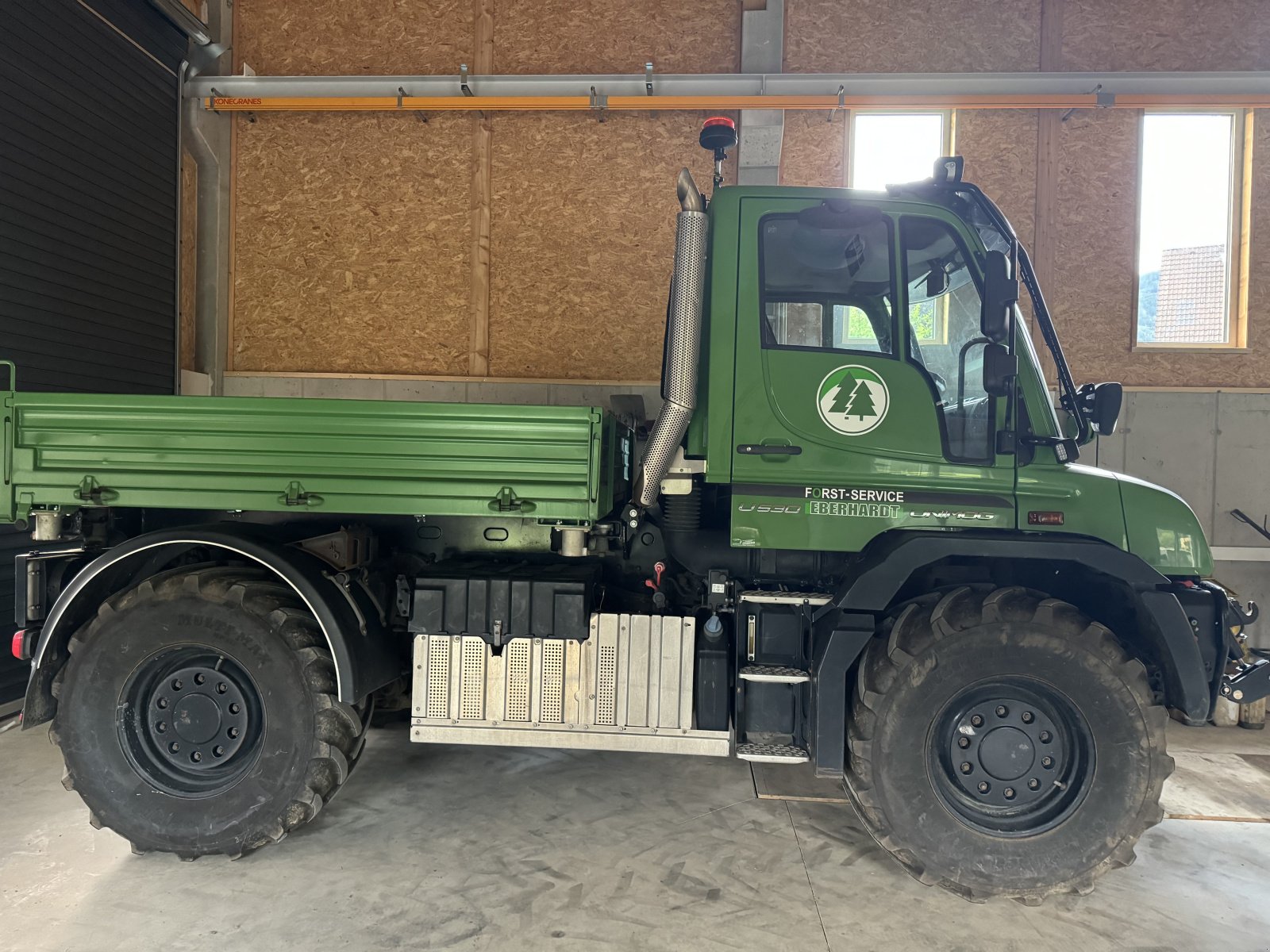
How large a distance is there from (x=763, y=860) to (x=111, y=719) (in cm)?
323

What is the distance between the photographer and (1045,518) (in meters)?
3.14

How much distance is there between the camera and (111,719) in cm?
326

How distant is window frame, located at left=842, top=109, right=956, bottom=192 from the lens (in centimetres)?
613

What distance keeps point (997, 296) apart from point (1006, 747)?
201 centimetres

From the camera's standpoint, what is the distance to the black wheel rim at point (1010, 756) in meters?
3.06

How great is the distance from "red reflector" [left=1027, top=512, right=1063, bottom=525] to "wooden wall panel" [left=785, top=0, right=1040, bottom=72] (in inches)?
191

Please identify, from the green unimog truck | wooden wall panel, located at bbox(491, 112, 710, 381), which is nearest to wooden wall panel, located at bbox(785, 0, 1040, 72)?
wooden wall panel, located at bbox(491, 112, 710, 381)

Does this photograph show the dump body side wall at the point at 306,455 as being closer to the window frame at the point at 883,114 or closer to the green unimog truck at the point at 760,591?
the green unimog truck at the point at 760,591

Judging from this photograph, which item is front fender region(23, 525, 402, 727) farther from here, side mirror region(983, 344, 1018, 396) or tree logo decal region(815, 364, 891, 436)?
side mirror region(983, 344, 1018, 396)

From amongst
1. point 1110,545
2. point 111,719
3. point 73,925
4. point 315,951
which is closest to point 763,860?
point 315,951

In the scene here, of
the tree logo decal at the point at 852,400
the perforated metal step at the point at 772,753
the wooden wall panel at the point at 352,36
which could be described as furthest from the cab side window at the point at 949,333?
the wooden wall panel at the point at 352,36

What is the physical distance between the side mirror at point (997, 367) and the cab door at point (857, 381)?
168 mm

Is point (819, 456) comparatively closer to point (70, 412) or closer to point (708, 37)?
point (70, 412)

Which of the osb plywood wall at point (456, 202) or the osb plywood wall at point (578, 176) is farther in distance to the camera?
the osb plywood wall at point (456, 202)
